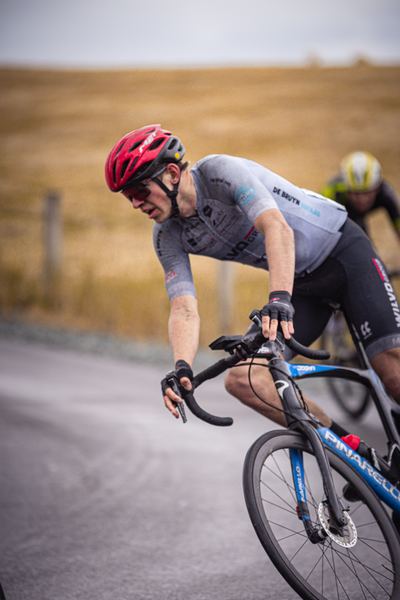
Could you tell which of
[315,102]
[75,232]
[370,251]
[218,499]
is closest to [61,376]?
[218,499]

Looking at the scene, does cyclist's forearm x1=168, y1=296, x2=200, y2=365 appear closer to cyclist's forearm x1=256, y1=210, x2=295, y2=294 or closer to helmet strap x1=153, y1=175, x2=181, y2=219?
helmet strap x1=153, y1=175, x2=181, y2=219

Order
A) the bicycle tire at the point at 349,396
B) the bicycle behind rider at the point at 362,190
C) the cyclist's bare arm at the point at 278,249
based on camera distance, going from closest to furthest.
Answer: the cyclist's bare arm at the point at 278,249 < the bicycle behind rider at the point at 362,190 < the bicycle tire at the point at 349,396

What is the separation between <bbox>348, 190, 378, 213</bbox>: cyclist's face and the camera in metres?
5.69

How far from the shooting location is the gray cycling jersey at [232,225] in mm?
2941

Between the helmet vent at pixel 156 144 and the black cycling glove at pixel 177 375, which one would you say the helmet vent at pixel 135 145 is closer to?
the helmet vent at pixel 156 144

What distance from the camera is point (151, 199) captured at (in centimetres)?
294

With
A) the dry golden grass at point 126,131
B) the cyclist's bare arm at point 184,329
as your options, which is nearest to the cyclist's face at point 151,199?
the cyclist's bare arm at point 184,329

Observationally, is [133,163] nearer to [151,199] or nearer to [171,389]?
[151,199]

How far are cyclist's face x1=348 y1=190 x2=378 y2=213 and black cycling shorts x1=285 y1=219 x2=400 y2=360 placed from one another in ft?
8.16

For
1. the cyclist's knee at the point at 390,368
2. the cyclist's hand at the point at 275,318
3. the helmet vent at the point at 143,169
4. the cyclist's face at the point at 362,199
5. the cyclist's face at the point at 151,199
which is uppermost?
the cyclist's face at the point at 362,199

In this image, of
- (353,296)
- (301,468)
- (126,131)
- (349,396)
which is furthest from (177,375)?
(126,131)

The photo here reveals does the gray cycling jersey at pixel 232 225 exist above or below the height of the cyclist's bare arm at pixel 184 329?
above

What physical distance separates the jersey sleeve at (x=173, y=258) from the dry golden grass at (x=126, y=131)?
21.2ft

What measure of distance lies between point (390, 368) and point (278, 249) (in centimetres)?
94
